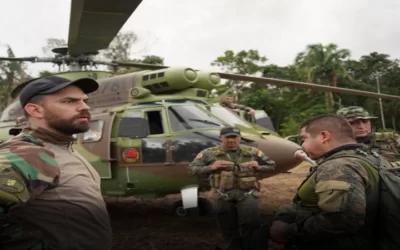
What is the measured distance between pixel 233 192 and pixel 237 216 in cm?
28

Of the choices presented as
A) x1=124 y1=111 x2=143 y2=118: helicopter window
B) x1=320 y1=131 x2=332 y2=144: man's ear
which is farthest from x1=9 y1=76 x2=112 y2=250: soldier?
x1=124 y1=111 x2=143 y2=118: helicopter window

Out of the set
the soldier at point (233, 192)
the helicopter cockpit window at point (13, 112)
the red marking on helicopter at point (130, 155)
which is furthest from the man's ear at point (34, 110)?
the helicopter cockpit window at point (13, 112)

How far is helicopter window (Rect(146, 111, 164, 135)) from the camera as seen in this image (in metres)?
6.40

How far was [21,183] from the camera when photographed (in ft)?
5.08

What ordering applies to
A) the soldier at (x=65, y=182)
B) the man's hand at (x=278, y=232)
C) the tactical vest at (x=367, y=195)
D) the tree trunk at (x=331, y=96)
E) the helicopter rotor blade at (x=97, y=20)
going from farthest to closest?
the tree trunk at (x=331, y=96) < the helicopter rotor blade at (x=97, y=20) < the man's hand at (x=278, y=232) < the tactical vest at (x=367, y=195) < the soldier at (x=65, y=182)

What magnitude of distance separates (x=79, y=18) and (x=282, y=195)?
6.93 metres

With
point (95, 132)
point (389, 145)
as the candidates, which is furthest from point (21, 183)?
point (389, 145)

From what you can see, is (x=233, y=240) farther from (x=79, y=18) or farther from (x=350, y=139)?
(x=79, y=18)

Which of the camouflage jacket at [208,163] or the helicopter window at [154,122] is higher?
the helicopter window at [154,122]

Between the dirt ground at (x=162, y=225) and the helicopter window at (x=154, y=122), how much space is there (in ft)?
4.98

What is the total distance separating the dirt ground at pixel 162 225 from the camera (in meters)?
5.60

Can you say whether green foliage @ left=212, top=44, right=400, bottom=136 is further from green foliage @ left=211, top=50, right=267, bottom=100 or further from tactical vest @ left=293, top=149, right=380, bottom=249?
tactical vest @ left=293, top=149, right=380, bottom=249

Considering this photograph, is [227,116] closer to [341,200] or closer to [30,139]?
[341,200]

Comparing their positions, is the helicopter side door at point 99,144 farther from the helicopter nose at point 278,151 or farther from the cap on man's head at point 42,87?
the cap on man's head at point 42,87
